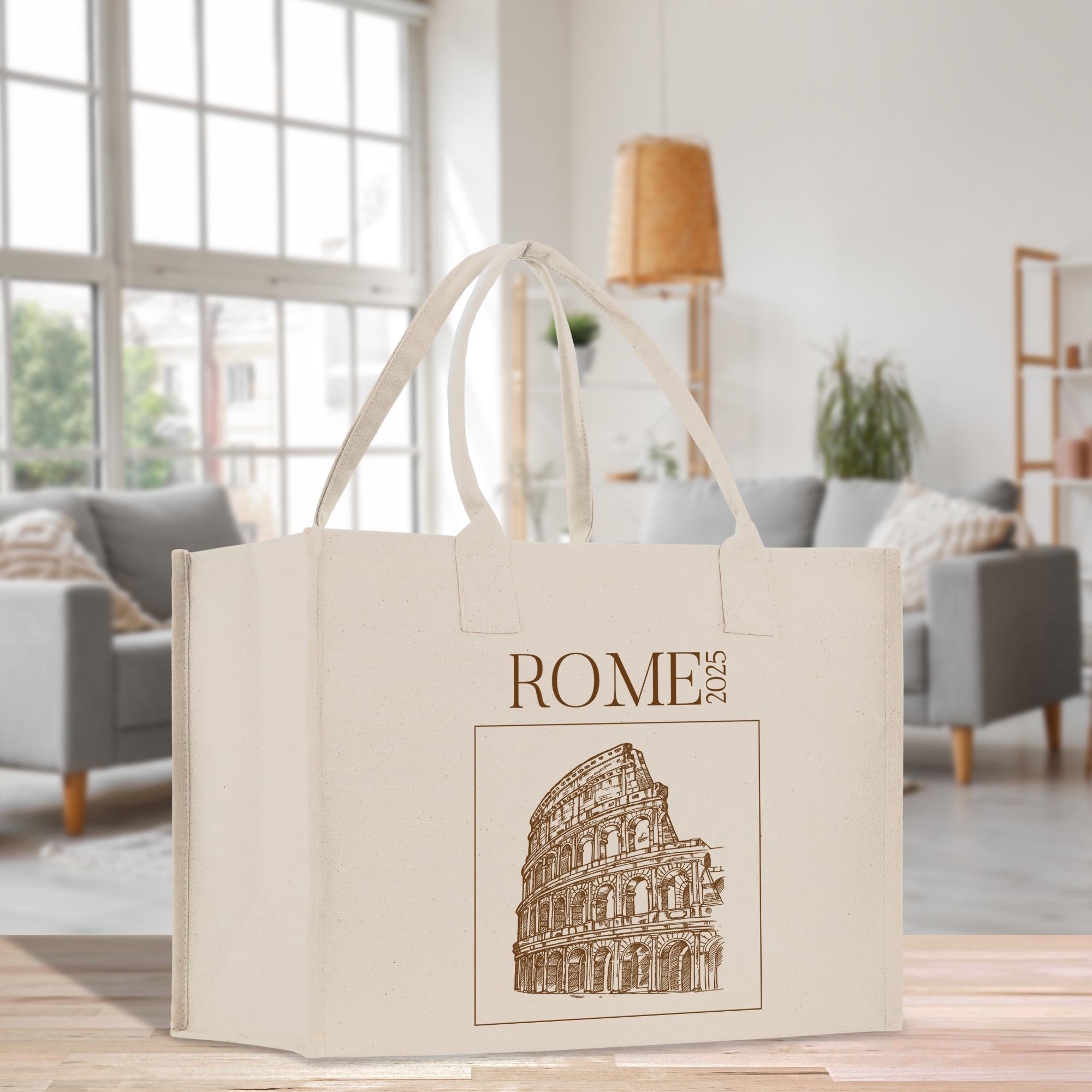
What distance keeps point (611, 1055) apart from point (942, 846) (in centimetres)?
259

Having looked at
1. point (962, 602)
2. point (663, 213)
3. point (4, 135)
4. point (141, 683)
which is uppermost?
point (4, 135)

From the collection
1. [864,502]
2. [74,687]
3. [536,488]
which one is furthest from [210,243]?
[74,687]

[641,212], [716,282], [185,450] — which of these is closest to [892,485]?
[641,212]

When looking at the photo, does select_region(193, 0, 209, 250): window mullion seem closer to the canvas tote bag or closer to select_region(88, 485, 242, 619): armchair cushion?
select_region(88, 485, 242, 619): armchair cushion

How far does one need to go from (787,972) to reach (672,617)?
0.15 meters

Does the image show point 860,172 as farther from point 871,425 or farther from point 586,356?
point 586,356

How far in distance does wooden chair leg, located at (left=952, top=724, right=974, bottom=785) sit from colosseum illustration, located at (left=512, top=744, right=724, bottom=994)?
10.7 ft

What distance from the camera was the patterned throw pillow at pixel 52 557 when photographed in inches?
135

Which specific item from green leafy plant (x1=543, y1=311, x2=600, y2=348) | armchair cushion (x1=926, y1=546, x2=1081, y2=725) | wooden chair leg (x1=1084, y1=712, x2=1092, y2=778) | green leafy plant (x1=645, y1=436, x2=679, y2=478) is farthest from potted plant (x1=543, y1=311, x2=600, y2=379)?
wooden chair leg (x1=1084, y1=712, x2=1092, y2=778)

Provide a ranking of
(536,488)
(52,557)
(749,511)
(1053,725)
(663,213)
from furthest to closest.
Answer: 1. (536,488)
2. (663,213)
3. (749,511)
4. (1053,725)
5. (52,557)

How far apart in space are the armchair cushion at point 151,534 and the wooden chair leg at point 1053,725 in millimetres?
2504

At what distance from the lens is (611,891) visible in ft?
1.69

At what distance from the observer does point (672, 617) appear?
0.53 m

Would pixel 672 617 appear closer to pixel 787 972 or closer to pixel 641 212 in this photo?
pixel 787 972
